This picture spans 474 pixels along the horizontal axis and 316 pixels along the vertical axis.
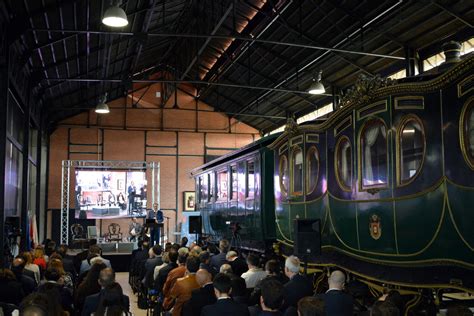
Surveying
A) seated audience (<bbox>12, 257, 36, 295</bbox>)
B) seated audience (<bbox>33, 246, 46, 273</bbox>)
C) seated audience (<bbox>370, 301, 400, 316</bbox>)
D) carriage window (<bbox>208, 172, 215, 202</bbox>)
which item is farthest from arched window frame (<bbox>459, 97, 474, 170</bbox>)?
carriage window (<bbox>208, 172, 215, 202</bbox>)

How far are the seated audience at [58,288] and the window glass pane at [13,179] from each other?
282 inches

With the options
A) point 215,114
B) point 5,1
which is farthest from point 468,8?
point 215,114

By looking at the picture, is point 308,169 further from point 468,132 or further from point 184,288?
point 468,132

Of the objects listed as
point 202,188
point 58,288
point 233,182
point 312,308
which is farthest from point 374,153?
point 202,188

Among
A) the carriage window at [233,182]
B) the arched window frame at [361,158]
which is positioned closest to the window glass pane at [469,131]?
the arched window frame at [361,158]

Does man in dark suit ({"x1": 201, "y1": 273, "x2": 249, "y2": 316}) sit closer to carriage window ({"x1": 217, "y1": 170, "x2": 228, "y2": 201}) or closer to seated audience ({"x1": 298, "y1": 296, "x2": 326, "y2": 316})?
seated audience ({"x1": 298, "y1": 296, "x2": 326, "y2": 316})

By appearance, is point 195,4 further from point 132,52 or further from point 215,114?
point 215,114

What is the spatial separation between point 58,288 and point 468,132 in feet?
17.6

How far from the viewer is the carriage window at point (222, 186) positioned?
654 inches

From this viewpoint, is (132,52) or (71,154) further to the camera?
(71,154)

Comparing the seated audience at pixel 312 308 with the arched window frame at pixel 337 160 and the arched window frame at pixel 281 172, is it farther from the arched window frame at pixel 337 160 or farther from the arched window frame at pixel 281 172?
the arched window frame at pixel 281 172

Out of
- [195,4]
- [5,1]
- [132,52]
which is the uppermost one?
[195,4]

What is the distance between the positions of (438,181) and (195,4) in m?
17.4

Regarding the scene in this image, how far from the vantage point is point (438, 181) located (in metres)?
Answer: 5.63
